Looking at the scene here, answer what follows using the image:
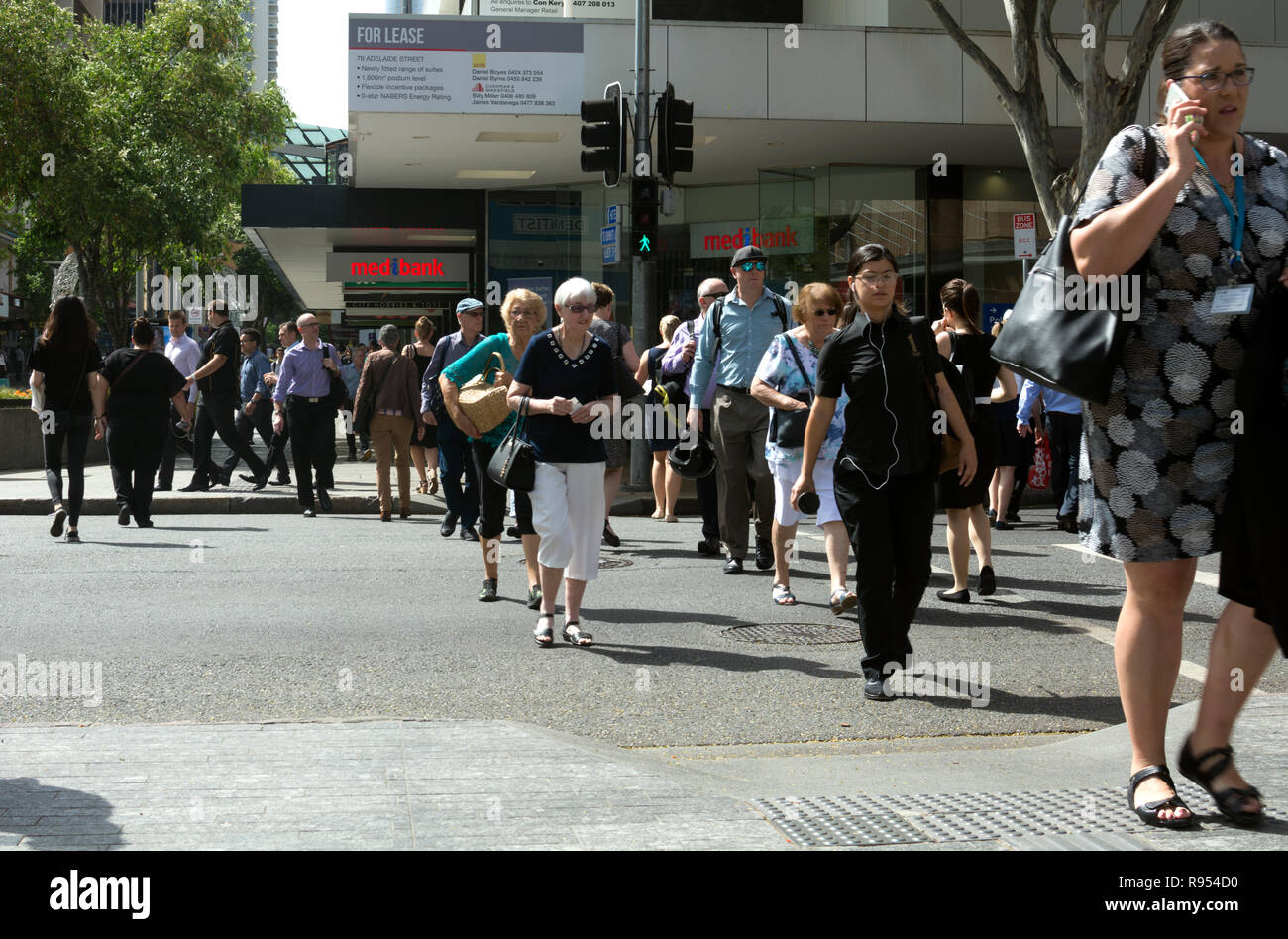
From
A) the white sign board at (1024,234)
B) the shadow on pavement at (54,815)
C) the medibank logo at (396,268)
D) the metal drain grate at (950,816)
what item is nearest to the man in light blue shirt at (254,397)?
the white sign board at (1024,234)

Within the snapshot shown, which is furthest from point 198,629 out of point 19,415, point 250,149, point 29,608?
point 250,149

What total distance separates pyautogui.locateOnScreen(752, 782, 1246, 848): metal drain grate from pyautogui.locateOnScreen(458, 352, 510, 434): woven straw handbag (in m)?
4.41

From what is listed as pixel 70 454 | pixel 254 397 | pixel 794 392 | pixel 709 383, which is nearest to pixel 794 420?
pixel 794 392

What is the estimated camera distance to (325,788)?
4.27 metres

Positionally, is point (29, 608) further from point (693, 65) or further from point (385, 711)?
point (693, 65)

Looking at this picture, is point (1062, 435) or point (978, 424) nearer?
point (978, 424)

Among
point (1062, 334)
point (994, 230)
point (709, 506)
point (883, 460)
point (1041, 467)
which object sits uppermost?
point (994, 230)

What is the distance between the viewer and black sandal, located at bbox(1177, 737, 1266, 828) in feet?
12.2

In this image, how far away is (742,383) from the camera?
945cm

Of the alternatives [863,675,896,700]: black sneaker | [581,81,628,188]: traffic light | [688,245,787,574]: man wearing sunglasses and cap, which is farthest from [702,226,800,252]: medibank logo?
[863,675,896,700]: black sneaker

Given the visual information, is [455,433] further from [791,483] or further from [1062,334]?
[1062,334]

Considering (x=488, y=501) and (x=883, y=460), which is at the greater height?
(x=883, y=460)

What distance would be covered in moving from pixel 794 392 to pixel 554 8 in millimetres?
16104

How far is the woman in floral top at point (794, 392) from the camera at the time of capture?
803 centimetres
